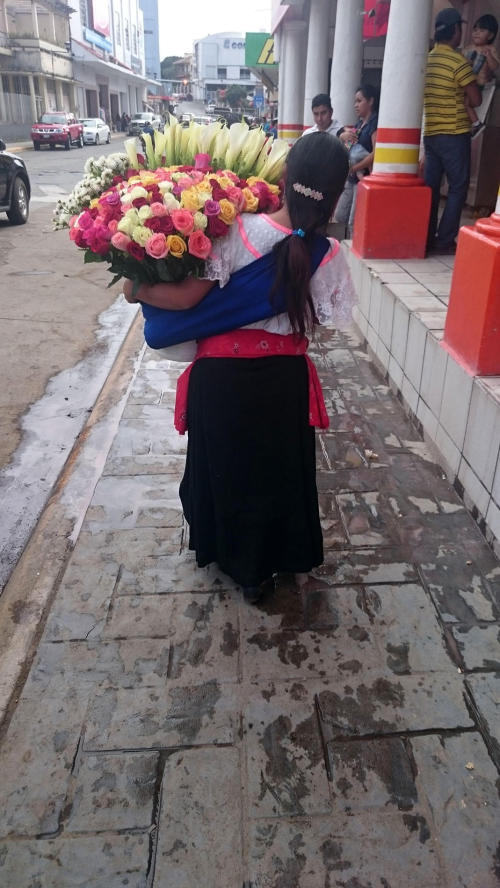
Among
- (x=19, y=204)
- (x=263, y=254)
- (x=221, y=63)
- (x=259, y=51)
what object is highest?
(x=221, y=63)

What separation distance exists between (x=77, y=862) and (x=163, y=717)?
466 mm

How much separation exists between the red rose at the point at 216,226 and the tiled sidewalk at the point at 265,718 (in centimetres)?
136

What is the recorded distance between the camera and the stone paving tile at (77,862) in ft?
5.22

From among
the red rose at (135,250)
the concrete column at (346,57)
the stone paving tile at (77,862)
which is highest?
the concrete column at (346,57)

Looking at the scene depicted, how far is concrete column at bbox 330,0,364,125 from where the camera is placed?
800 centimetres

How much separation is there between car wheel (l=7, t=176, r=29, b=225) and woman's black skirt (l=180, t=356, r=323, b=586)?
979cm

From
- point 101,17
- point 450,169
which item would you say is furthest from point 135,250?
point 101,17

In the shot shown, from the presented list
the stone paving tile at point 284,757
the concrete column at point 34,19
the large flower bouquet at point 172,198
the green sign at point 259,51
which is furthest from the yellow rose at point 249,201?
the concrete column at point 34,19

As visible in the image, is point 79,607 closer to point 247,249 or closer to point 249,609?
point 249,609

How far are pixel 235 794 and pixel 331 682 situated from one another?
506 mm

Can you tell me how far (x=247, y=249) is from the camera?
201 centimetres

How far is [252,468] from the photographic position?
7.70ft

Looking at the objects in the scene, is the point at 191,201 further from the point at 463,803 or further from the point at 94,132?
the point at 94,132

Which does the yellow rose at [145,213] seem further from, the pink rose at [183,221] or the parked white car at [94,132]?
the parked white car at [94,132]
